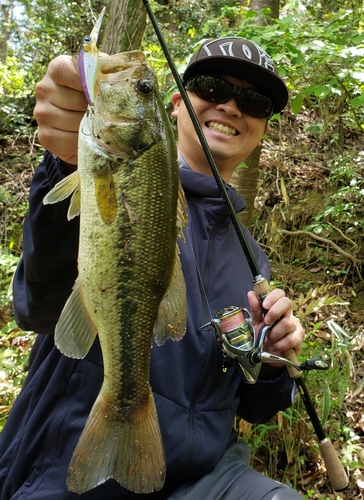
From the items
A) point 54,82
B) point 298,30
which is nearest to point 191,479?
point 54,82

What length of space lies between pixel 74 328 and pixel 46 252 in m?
0.33

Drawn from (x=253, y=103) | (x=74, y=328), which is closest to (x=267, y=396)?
(x=74, y=328)

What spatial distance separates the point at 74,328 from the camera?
1357 millimetres

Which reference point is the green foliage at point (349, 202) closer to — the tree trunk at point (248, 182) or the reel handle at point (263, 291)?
the tree trunk at point (248, 182)

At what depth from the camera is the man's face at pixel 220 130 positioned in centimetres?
246

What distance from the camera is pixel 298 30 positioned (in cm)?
331

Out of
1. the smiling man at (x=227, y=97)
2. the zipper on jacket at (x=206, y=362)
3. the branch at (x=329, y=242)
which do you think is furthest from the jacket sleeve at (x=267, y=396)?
the branch at (x=329, y=242)

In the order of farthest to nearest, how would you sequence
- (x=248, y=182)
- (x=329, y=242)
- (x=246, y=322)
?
(x=329, y=242) < (x=248, y=182) < (x=246, y=322)

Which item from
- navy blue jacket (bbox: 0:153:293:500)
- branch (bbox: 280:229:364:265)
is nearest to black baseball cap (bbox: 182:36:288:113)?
navy blue jacket (bbox: 0:153:293:500)

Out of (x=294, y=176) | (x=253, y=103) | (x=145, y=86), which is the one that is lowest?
(x=145, y=86)

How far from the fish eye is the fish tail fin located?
3.25 feet

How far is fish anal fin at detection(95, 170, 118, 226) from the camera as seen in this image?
1.28 metres

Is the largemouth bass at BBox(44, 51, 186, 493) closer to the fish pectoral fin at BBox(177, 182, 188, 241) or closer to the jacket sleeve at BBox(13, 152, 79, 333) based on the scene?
the fish pectoral fin at BBox(177, 182, 188, 241)

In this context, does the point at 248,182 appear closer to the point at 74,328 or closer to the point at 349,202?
the point at 349,202
